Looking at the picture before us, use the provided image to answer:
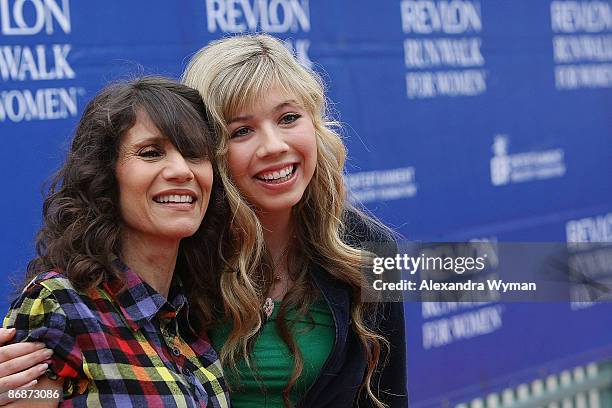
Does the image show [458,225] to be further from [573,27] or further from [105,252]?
[105,252]

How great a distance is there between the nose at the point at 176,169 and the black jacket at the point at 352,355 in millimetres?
460

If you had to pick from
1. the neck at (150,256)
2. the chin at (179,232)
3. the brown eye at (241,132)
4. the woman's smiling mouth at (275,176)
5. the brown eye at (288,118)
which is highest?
the brown eye at (288,118)

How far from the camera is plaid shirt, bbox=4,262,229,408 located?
1838mm

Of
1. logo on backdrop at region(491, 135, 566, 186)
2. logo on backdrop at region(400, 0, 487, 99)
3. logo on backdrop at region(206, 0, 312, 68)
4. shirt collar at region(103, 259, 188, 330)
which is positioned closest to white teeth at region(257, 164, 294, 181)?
shirt collar at region(103, 259, 188, 330)

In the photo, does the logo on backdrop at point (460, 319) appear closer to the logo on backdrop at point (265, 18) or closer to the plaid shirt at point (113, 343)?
the logo on backdrop at point (265, 18)

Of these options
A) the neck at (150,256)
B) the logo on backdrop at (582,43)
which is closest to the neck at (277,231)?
the neck at (150,256)

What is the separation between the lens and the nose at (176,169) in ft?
6.62

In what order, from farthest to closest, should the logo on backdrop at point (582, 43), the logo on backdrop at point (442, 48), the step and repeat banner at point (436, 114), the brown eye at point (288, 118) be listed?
1. the logo on backdrop at point (582, 43)
2. the logo on backdrop at point (442, 48)
3. the step and repeat banner at point (436, 114)
4. the brown eye at point (288, 118)

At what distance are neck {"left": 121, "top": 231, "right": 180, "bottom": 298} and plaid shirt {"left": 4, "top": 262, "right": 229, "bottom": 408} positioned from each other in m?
0.04

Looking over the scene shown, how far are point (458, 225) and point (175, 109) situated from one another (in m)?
2.46

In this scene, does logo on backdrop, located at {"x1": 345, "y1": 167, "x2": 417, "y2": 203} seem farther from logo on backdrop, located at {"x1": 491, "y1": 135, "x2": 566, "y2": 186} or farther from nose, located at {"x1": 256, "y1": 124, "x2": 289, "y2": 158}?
nose, located at {"x1": 256, "y1": 124, "x2": 289, "y2": 158}

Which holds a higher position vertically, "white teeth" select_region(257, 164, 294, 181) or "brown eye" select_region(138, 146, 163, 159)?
"brown eye" select_region(138, 146, 163, 159)

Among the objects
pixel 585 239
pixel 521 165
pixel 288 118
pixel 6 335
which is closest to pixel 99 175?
pixel 6 335

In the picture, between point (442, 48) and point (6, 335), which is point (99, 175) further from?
point (442, 48)
